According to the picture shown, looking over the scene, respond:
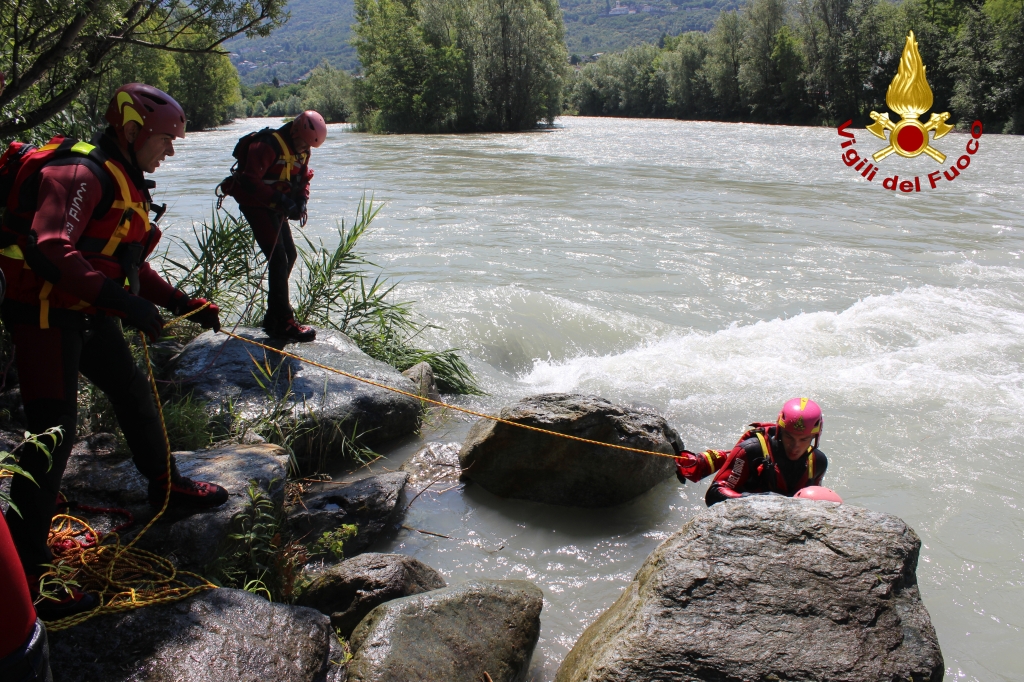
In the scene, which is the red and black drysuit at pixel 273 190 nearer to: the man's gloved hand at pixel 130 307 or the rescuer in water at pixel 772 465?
the man's gloved hand at pixel 130 307

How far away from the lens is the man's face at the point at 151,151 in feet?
9.50

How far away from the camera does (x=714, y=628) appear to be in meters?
2.59

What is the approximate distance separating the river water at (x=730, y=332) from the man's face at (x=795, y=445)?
0.90 m

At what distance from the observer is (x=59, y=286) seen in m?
2.55

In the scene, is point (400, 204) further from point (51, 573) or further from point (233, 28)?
point (51, 573)

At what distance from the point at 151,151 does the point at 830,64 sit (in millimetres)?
48535

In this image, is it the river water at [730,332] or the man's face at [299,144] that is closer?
the river water at [730,332]

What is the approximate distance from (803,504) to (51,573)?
287cm

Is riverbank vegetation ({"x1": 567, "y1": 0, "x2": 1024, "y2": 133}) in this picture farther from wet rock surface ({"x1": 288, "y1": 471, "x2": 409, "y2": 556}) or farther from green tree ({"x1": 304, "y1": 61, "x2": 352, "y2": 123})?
wet rock surface ({"x1": 288, "y1": 471, "x2": 409, "y2": 556})

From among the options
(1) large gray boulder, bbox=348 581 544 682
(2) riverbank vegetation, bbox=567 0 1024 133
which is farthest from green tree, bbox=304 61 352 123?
(1) large gray boulder, bbox=348 581 544 682

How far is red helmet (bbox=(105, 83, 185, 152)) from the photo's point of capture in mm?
2826

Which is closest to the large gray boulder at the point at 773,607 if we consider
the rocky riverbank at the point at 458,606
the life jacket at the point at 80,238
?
the rocky riverbank at the point at 458,606

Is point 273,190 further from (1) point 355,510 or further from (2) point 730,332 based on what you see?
Answer: (2) point 730,332

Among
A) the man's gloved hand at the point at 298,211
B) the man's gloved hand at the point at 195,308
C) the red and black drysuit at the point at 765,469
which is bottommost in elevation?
the red and black drysuit at the point at 765,469
